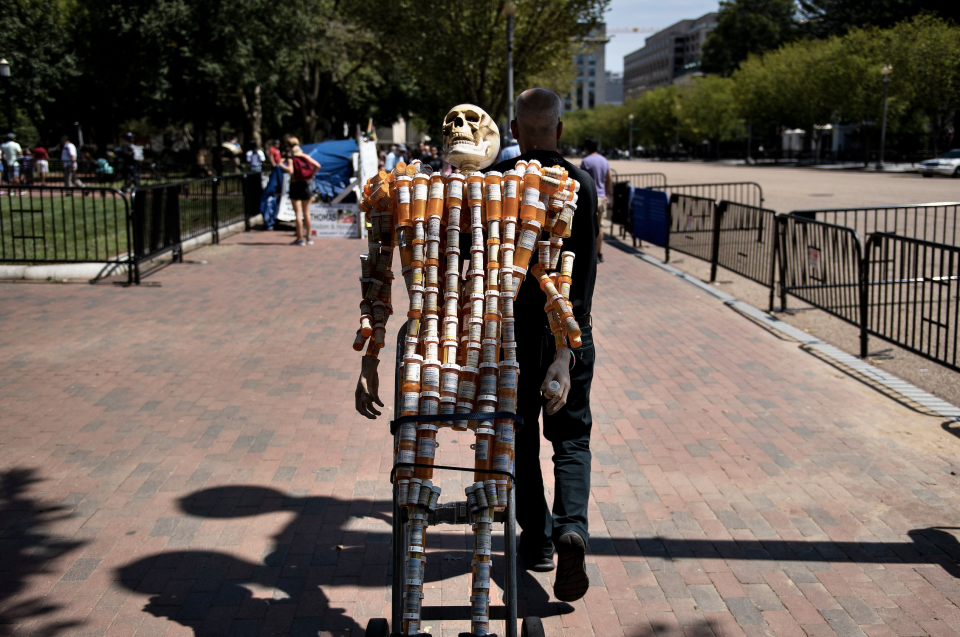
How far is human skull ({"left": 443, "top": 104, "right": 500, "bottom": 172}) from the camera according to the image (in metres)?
2.72

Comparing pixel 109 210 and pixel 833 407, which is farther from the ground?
pixel 109 210

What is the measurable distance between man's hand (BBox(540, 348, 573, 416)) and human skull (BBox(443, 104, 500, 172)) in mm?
721

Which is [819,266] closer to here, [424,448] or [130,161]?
[424,448]

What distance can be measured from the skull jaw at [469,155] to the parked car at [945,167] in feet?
140

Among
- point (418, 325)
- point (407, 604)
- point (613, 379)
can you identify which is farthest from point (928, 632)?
point (613, 379)

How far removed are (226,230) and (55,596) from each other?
42.0 feet

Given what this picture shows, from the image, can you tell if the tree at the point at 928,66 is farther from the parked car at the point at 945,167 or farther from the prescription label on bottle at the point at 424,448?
the prescription label on bottle at the point at 424,448

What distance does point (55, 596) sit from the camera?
3.31 meters

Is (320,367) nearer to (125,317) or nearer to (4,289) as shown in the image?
(125,317)

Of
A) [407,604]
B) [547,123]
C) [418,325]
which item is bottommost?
[407,604]

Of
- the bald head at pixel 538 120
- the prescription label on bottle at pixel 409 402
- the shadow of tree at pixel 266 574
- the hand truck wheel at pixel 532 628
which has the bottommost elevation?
the shadow of tree at pixel 266 574

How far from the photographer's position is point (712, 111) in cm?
7556

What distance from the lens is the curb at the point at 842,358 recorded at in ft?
19.2

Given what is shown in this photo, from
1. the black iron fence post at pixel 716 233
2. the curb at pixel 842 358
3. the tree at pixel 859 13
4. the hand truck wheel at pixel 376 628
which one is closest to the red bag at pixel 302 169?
the curb at pixel 842 358
